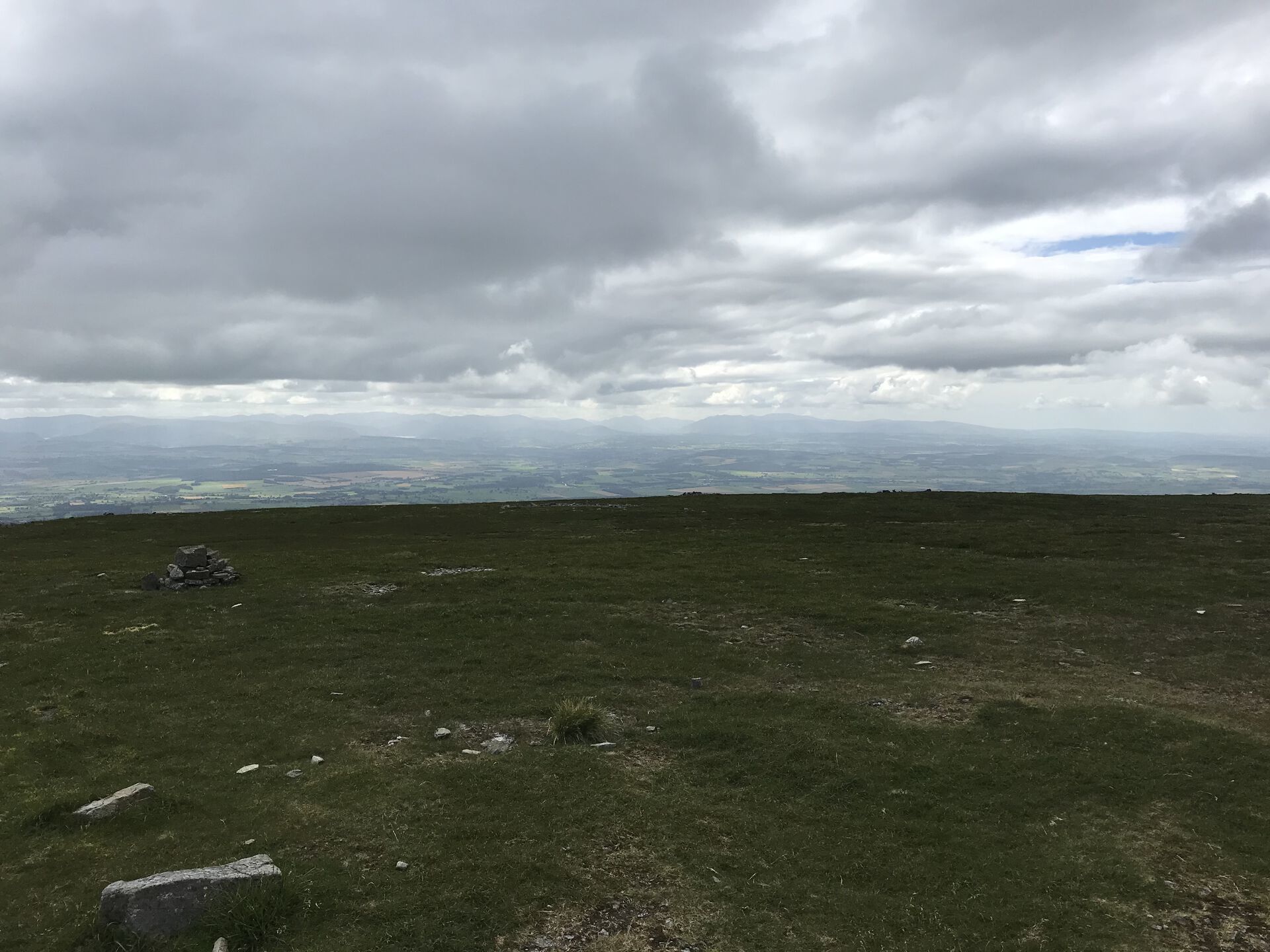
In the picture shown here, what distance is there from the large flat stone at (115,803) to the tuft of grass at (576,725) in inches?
334

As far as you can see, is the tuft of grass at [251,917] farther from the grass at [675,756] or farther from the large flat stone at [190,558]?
the large flat stone at [190,558]

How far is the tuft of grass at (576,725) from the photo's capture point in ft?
56.2

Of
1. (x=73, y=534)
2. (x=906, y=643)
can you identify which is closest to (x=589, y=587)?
(x=906, y=643)

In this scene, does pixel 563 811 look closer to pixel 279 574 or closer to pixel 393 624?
pixel 393 624

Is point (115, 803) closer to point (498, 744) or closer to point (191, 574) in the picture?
point (498, 744)

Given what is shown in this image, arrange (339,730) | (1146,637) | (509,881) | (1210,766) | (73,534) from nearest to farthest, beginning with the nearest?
(509,881)
(1210,766)
(339,730)
(1146,637)
(73,534)

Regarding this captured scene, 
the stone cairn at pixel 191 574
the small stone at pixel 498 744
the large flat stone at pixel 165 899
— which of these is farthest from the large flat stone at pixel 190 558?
the large flat stone at pixel 165 899

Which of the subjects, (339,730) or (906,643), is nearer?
(339,730)

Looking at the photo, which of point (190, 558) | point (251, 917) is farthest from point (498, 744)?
point (190, 558)

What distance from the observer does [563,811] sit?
1366 centimetres

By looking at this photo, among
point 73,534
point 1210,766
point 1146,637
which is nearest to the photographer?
point 1210,766

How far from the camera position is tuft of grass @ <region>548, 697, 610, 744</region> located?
1712cm

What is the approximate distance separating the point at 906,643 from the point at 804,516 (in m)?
33.5

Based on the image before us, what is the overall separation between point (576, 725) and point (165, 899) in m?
8.98
